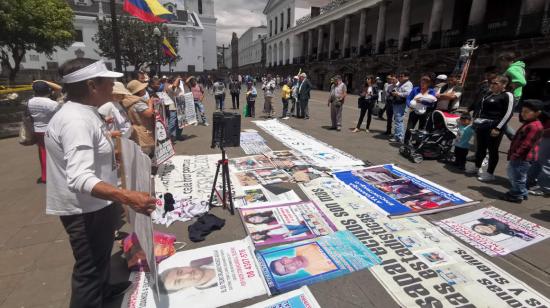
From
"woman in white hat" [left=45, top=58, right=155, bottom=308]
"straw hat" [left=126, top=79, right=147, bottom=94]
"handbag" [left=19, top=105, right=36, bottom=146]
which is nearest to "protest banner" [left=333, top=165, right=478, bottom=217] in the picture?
"woman in white hat" [left=45, top=58, right=155, bottom=308]

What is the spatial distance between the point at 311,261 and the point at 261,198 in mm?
1564

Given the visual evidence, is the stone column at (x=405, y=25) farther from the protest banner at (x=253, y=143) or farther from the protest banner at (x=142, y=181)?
the protest banner at (x=142, y=181)

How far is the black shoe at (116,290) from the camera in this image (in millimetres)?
2074

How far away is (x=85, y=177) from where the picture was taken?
1.42 meters

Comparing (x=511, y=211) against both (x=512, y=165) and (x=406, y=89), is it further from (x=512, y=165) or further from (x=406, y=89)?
(x=406, y=89)

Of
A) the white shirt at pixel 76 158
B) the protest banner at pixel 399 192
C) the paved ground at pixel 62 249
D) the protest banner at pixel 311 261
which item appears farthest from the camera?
the protest banner at pixel 399 192

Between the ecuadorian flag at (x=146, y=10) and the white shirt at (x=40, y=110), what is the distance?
16.8 ft

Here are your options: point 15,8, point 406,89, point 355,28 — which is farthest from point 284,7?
point 406,89

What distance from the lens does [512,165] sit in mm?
3906

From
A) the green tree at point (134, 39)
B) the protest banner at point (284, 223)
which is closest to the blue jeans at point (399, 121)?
the protest banner at point (284, 223)

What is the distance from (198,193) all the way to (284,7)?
52.7 m

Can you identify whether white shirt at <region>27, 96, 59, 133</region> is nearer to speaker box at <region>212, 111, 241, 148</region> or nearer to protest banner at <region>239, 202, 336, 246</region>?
speaker box at <region>212, 111, 241, 148</region>

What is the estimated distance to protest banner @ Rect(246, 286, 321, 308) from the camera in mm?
2045

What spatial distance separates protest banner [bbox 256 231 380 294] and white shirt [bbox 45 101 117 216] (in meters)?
1.46
